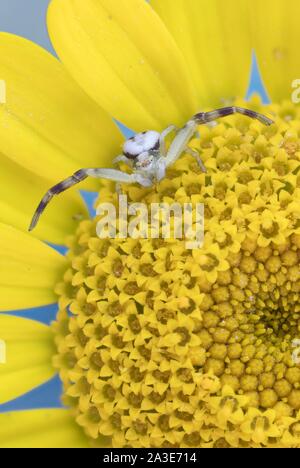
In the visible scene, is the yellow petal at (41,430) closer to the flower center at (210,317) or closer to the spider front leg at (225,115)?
the flower center at (210,317)

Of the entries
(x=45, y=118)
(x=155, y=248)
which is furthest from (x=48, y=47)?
(x=155, y=248)

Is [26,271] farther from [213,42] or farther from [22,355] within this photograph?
[213,42]

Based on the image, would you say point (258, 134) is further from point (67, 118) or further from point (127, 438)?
point (127, 438)

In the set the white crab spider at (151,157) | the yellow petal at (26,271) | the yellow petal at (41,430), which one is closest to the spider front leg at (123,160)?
the white crab spider at (151,157)

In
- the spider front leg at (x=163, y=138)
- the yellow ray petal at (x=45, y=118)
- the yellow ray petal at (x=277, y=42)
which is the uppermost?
the yellow ray petal at (x=277, y=42)

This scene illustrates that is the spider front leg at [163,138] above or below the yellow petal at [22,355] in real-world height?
above

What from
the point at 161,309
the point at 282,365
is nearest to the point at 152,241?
the point at 161,309

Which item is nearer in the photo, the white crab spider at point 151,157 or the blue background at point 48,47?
the white crab spider at point 151,157
